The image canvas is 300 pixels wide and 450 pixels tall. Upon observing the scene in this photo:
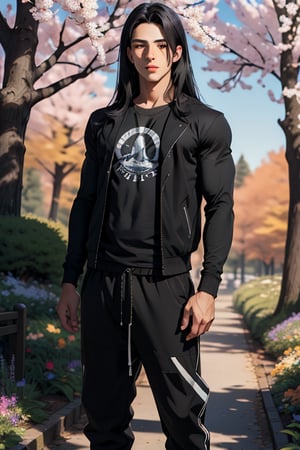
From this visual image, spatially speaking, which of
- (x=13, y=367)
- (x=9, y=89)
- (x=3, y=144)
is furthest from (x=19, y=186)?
(x=13, y=367)

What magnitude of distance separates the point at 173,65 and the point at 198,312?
125 cm

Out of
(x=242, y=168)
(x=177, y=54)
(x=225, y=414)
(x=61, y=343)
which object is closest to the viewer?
(x=177, y=54)

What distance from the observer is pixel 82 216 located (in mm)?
3670

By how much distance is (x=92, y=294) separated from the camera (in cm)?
349

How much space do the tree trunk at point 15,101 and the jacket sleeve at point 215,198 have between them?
30.0 ft

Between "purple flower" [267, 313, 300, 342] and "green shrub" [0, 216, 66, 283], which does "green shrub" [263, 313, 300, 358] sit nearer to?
"purple flower" [267, 313, 300, 342]

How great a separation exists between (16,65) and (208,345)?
6.88 meters

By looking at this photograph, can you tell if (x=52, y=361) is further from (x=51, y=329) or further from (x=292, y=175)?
(x=292, y=175)

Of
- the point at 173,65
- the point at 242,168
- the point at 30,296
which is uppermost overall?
the point at 242,168

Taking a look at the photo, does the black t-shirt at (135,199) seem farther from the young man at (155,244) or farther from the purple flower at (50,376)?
the purple flower at (50,376)

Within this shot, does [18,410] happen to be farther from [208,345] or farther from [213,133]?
[208,345]

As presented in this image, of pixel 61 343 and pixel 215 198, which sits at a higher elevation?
pixel 215 198

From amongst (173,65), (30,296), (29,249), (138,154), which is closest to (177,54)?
(173,65)

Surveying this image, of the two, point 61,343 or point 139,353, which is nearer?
point 139,353
